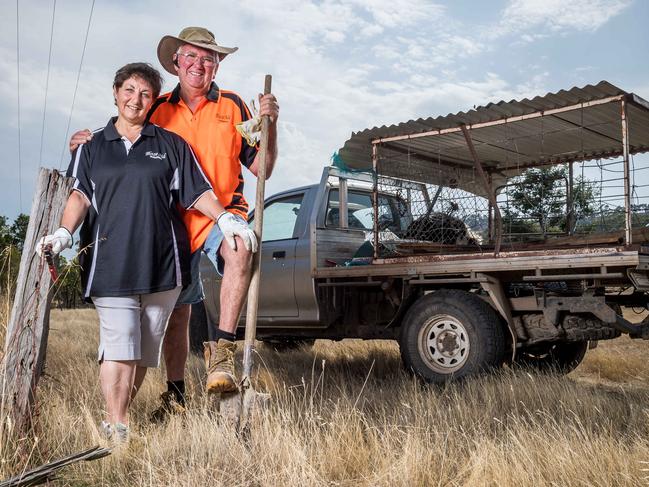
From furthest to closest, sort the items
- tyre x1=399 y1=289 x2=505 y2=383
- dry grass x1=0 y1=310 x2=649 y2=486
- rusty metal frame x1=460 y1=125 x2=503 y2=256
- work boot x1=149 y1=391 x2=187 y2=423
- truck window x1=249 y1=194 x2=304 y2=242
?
1. truck window x1=249 y1=194 x2=304 y2=242
2. rusty metal frame x1=460 y1=125 x2=503 y2=256
3. tyre x1=399 y1=289 x2=505 y2=383
4. work boot x1=149 y1=391 x2=187 y2=423
5. dry grass x1=0 y1=310 x2=649 y2=486

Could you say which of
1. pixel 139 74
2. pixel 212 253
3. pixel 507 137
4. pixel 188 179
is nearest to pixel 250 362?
pixel 212 253

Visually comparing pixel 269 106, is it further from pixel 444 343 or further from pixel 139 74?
pixel 444 343

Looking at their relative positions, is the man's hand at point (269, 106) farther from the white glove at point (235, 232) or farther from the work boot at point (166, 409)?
the work boot at point (166, 409)

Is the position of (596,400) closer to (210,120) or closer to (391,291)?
(391,291)

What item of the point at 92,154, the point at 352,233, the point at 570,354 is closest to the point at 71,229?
the point at 92,154

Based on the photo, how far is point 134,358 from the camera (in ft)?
12.4

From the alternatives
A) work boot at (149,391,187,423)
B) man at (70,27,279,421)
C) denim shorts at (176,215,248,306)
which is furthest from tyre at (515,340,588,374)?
man at (70,27,279,421)

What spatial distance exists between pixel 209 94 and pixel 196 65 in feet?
0.55

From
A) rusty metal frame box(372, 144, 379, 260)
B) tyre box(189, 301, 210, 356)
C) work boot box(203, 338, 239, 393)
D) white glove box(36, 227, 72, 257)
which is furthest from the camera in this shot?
tyre box(189, 301, 210, 356)

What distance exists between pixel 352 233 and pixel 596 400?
11.5 feet

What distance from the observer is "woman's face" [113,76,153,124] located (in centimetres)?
384

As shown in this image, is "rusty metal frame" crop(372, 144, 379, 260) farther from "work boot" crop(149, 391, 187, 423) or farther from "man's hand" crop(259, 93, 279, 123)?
"man's hand" crop(259, 93, 279, 123)

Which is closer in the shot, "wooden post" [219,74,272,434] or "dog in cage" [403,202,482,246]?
"wooden post" [219,74,272,434]

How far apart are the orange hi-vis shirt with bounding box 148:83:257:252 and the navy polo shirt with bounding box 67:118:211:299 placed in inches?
4.0
